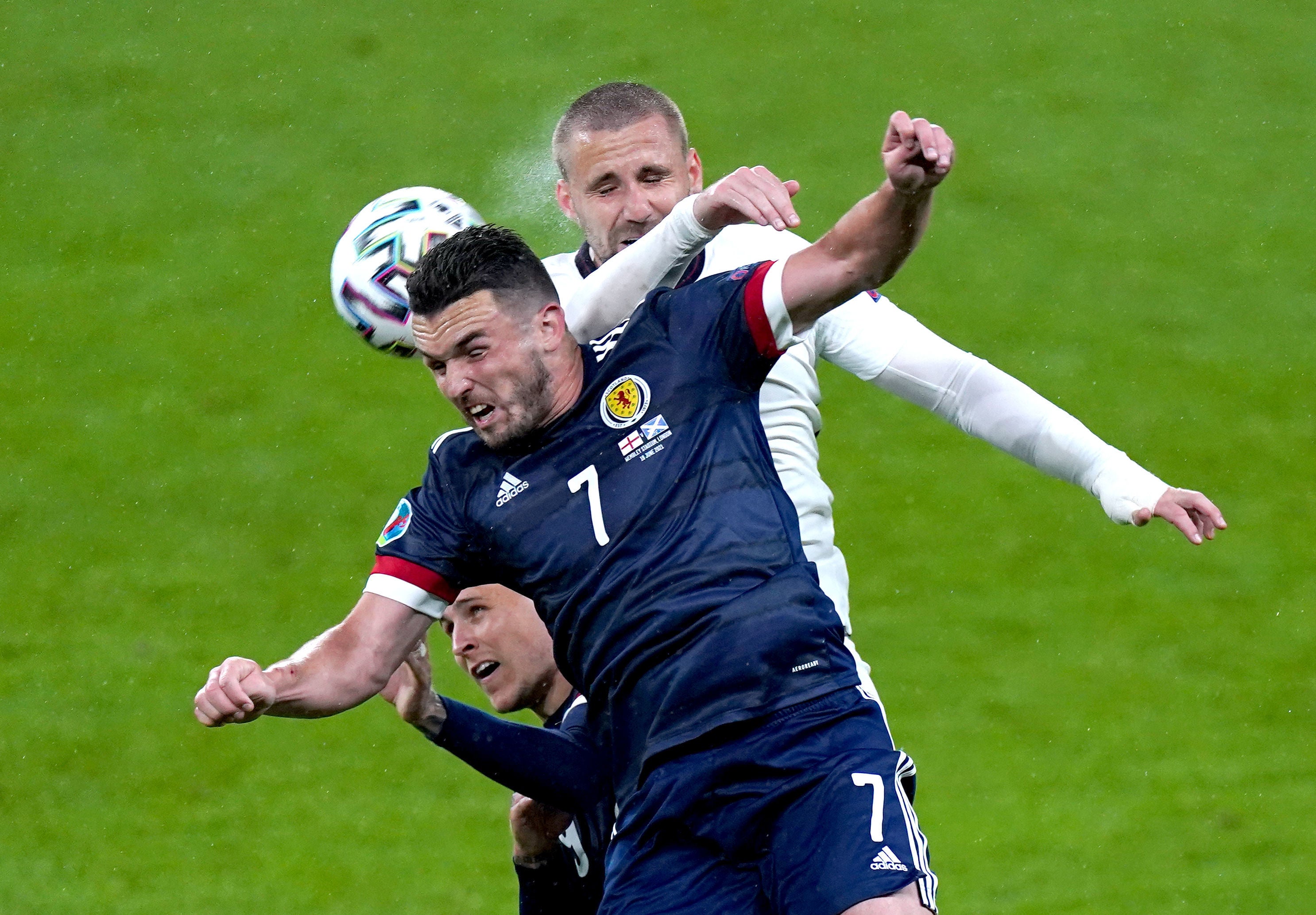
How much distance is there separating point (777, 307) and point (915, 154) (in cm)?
52

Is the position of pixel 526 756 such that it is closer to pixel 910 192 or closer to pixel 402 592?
pixel 402 592

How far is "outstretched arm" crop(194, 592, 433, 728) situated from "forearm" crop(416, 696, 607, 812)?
451 mm

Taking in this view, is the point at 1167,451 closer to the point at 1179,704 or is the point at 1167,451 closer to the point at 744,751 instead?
the point at 1179,704

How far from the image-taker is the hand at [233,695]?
12.7ft

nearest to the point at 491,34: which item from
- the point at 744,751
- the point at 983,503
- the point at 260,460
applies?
the point at 260,460

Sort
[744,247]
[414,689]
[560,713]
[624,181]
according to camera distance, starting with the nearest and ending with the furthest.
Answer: [414,689]
[744,247]
[624,181]
[560,713]

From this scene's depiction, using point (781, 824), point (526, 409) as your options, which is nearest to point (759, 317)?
point (526, 409)

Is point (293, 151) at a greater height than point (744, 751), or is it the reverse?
point (293, 151)

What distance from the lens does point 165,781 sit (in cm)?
854

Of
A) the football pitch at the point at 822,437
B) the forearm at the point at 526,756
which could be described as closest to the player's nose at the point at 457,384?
the forearm at the point at 526,756

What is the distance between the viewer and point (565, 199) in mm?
5375

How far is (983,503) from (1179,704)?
1570 millimetres

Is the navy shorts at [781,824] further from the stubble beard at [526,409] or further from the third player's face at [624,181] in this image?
the third player's face at [624,181]

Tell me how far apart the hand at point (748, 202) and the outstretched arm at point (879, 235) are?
0.35 feet
